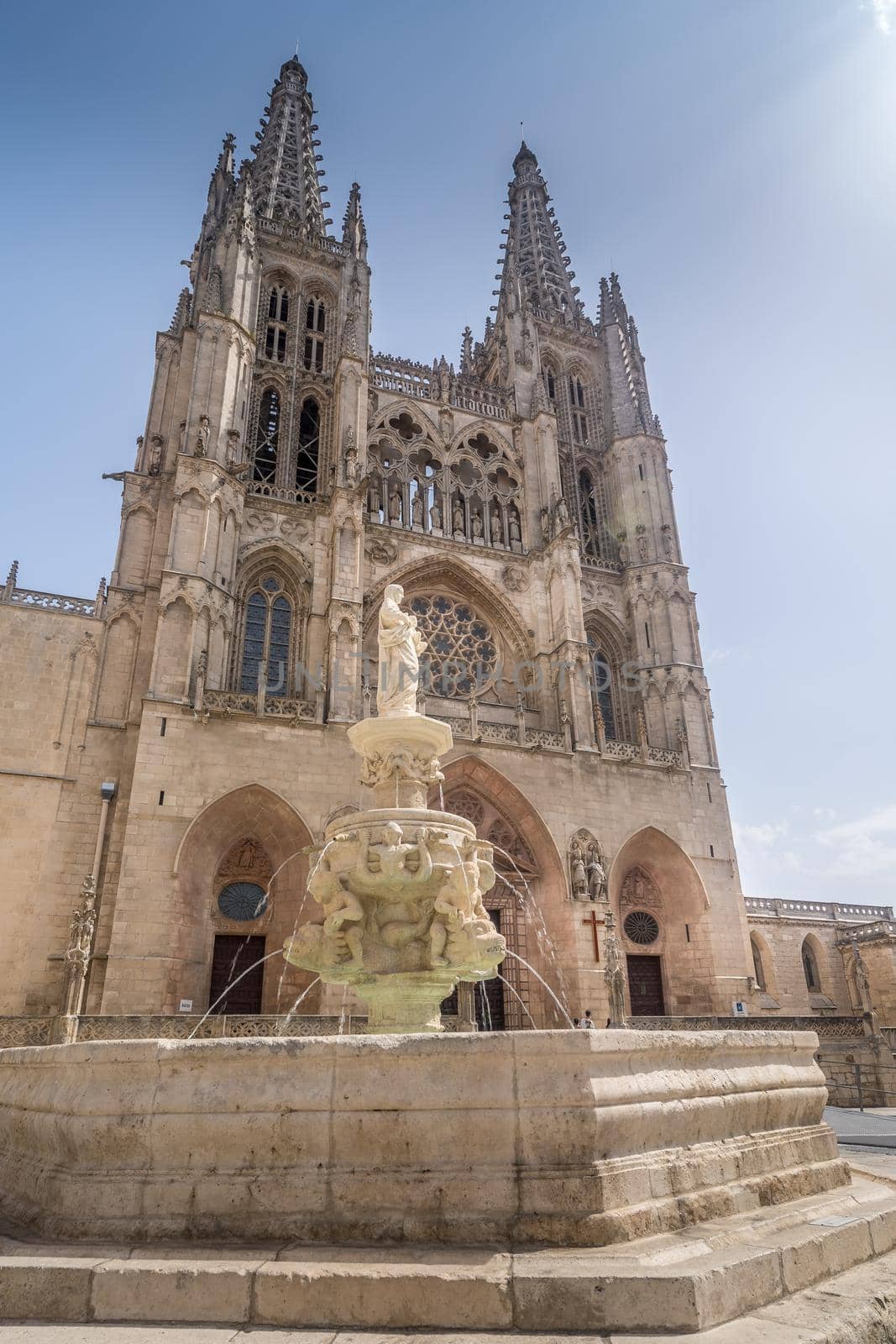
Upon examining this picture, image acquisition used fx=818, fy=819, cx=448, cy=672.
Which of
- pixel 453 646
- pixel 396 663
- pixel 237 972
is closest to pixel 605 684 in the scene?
pixel 453 646

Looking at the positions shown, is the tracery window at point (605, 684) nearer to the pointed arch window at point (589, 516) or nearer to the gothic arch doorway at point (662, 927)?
the pointed arch window at point (589, 516)

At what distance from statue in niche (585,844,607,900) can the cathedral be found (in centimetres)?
6

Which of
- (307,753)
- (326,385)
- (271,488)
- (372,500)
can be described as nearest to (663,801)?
(307,753)

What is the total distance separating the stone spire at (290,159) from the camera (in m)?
28.4

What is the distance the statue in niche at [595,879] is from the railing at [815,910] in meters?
11.7

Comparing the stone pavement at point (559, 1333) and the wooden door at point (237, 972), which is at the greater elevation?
the wooden door at point (237, 972)

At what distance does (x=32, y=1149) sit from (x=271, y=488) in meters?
19.0

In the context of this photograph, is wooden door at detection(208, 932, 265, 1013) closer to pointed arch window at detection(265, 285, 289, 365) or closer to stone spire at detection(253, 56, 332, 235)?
pointed arch window at detection(265, 285, 289, 365)

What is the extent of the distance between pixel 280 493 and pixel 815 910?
2331cm

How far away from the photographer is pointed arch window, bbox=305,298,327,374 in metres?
25.0

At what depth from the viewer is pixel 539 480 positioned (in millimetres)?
25203

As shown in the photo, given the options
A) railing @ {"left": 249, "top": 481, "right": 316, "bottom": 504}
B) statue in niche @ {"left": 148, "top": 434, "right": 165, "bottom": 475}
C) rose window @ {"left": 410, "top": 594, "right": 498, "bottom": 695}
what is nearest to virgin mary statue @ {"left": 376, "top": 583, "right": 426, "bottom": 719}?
rose window @ {"left": 410, "top": 594, "right": 498, "bottom": 695}

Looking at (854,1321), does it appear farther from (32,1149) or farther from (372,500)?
(372,500)

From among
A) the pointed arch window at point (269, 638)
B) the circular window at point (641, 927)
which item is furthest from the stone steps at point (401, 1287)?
the circular window at point (641, 927)
